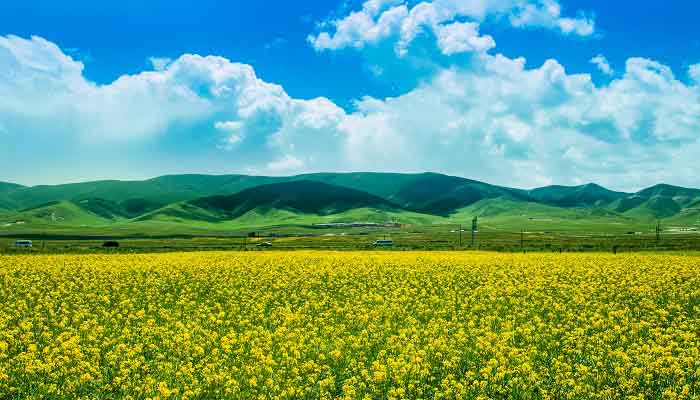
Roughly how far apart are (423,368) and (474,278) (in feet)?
57.2

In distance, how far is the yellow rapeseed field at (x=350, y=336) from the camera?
13.7 metres

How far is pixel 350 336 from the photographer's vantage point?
1747 centimetres

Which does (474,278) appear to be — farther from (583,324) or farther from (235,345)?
(235,345)

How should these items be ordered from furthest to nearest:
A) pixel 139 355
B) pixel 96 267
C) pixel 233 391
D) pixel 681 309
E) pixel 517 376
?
1. pixel 96 267
2. pixel 681 309
3. pixel 139 355
4. pixel 517 376
5. pixel 233 391

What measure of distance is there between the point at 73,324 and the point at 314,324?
28.5ft

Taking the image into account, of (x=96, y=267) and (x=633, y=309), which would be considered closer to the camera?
(x=633, y=309)

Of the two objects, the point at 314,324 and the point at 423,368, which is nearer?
the point at 423,368

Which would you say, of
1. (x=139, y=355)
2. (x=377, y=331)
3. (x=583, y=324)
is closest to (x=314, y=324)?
(x=377, y=331)

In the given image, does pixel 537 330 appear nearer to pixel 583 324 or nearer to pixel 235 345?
pixel 583 324

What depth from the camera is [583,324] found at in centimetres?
2022

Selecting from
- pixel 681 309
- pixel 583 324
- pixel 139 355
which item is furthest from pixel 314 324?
pixel 681 309

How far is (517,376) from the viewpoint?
573 inches

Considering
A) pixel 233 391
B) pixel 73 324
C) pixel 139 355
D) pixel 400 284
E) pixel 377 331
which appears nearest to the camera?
pixel 233 391

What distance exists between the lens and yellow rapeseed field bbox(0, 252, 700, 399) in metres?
13.7
